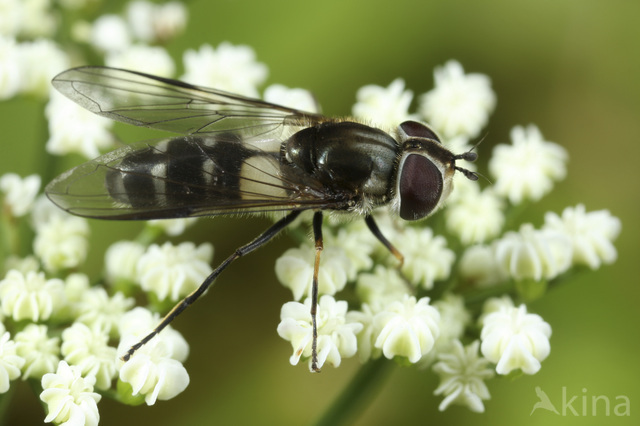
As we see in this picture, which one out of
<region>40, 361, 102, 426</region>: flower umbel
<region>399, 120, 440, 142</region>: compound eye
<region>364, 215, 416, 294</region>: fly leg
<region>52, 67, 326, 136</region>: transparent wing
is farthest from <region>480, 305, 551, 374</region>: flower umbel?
<region>40, 361, 102, 426</region>: flower umbel

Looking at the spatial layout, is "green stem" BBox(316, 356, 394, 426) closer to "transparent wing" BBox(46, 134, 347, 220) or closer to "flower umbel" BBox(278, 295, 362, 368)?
"flower umbel" BBox(278, 295, 362, 368)

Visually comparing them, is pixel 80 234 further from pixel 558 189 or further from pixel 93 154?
pixel 558 189

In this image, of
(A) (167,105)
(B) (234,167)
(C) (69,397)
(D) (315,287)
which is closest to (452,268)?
(D) (315,287)

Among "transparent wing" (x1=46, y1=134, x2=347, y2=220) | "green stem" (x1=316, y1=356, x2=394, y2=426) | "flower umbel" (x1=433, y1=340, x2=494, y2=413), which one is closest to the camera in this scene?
"transparent wing" (x1=46, y1=134, x2=347, y2=220)

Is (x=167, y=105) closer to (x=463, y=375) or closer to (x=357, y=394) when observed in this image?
(x=357, y=394)

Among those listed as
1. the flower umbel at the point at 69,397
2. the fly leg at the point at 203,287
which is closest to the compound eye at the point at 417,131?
the fly leg at the point at 203,287

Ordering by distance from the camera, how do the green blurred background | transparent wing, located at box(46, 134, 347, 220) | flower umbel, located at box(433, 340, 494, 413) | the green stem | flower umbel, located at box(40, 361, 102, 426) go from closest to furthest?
1. flower umbel, located at box(40, 361, 102, 426)
2. transparent wing, located at box(46, 134, 347, 220)
3. flower umbel, located at box(433, 340, 494, 413)
4. the green stem
5. the green blurred background

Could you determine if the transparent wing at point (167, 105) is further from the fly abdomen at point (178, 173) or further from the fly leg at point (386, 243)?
the fly leg at point (386, 243)
